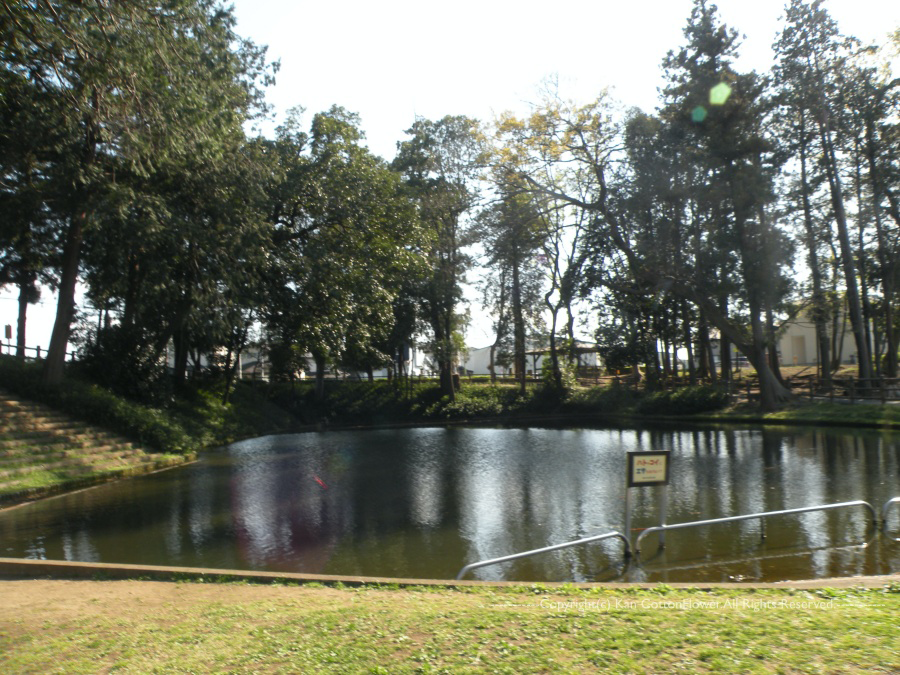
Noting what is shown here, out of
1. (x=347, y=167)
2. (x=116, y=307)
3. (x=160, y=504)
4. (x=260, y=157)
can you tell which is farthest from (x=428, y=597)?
(x=116, y=307)

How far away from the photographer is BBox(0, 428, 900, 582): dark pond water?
8.21 meters

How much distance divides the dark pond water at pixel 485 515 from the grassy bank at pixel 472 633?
217 cm

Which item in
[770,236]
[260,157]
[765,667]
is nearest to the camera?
[765,667]

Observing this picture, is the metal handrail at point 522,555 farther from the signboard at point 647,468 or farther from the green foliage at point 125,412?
the green foliage at point 125,412

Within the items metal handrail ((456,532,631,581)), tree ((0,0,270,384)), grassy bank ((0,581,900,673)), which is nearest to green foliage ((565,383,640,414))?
tree ((0,0,270,384))

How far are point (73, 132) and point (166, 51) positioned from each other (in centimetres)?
375

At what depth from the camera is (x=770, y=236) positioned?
29109mm

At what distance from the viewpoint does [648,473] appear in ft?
28.5

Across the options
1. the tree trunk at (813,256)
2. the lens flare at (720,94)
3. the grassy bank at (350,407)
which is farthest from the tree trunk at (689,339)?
the lens flare at (720,94)

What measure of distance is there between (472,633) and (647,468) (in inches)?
183

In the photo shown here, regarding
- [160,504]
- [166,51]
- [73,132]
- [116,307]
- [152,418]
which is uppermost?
[166,51]

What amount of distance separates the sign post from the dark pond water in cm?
44

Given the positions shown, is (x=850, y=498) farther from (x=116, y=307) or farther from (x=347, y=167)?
(x=116, y=307)

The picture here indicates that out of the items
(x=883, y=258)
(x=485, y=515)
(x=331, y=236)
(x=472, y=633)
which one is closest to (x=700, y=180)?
(x=883, y=258)
